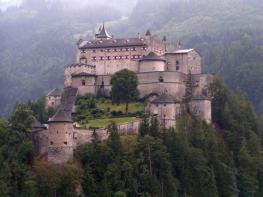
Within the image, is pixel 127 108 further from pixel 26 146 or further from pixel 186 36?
pixel 186 36

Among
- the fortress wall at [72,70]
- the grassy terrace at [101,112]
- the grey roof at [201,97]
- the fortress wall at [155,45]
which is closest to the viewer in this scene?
the grassy terrace at [101,112]

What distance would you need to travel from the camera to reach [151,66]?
305 feet

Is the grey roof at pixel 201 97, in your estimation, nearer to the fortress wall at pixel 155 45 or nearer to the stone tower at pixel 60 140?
the fortress wall at pixel 155 45

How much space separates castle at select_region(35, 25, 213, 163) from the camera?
87.7 m

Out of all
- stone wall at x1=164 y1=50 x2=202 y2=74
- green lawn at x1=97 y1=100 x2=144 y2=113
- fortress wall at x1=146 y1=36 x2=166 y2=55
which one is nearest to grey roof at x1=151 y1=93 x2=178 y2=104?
green lawn at x1=97 y1=100 x2=144 y2=113

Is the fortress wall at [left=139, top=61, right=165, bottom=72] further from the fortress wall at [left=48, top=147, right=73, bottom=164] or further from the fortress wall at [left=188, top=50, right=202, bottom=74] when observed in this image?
the fortress wall at [left=48, top=147, right=73, bottom=164]

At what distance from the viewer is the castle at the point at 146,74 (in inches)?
3454

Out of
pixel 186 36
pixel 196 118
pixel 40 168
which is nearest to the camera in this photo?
pixel 40 168

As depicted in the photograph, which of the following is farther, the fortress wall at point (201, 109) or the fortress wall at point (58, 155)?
the fortress wall at point (201, 109)

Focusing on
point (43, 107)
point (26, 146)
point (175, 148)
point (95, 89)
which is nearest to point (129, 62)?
point (95, 89)

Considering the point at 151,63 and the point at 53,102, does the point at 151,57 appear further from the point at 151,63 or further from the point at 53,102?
the point at 53,102

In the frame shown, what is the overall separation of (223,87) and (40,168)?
31.6 meters

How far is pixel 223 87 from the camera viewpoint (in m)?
93.5

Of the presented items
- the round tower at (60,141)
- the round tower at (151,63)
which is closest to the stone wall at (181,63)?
the round tower at (151,63)
